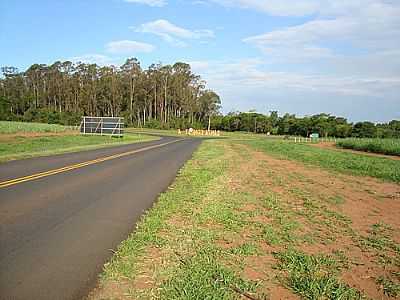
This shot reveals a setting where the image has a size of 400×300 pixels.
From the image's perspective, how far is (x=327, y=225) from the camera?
7668 mm

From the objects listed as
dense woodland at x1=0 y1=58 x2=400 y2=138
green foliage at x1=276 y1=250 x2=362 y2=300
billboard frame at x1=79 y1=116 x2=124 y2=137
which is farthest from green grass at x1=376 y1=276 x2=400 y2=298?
dense woodland at x1=0 y1=58 x2=400 y2=138

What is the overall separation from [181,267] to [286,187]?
8.50 meters

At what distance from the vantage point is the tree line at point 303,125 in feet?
254

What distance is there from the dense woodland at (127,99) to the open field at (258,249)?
83724 mm

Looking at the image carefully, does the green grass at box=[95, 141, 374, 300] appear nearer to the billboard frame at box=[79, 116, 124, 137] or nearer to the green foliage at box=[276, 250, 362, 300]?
the green foliage at box=[276, 250, 362, 300]

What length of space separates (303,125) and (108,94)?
51.3 m

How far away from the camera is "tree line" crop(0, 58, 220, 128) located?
325ft

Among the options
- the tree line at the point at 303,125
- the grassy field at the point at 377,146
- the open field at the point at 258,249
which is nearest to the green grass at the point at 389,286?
the open field at the point at 258,249

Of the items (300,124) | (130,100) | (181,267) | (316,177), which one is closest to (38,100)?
(130,100)

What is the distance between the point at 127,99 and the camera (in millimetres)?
101938

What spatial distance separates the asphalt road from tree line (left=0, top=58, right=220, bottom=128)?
280 ft

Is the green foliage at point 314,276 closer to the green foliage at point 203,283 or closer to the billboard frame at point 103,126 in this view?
the green foliage at point 203,283

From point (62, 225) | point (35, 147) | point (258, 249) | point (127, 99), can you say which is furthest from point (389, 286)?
point (127, 99)

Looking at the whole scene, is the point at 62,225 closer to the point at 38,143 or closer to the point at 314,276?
the point at 314,276
